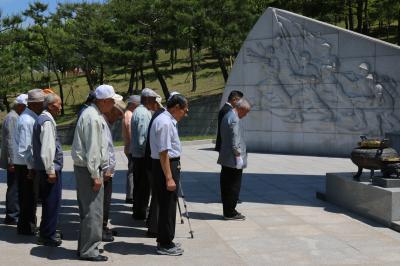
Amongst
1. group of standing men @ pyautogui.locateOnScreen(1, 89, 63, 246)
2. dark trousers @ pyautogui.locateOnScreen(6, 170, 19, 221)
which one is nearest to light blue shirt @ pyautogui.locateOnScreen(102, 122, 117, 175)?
group of standing men @ pyautogui.locateOnScreen(1, 89, 63, 246)

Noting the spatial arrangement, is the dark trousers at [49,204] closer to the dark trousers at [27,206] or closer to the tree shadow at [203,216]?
the dark trousers at [27,206]

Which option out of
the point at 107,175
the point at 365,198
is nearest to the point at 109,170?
the point at 107,175

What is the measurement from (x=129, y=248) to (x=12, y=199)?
2138mm

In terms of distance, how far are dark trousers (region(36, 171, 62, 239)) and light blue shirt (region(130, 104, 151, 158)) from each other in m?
1.56

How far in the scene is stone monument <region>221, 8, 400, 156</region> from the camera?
13898 mm

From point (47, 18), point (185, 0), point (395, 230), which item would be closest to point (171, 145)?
point (395, 230)

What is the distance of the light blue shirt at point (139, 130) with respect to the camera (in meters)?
7.22

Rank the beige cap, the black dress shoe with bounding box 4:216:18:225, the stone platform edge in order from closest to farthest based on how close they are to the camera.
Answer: the beige cap → the stone platform edge → the black dress shoe with bounding box 4:216:18:225

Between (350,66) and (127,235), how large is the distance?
983cm

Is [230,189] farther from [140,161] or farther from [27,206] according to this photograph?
[27,206]

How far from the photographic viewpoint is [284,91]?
15531mm

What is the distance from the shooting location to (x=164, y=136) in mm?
5402

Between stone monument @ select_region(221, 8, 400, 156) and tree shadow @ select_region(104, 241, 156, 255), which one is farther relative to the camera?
stone monument @ select_region(221, 8, 400, 156)

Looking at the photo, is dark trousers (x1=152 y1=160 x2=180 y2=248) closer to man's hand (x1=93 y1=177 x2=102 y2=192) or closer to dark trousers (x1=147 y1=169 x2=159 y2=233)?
dark trousers (x1=147 y1=169 x2=159 y2=233)
